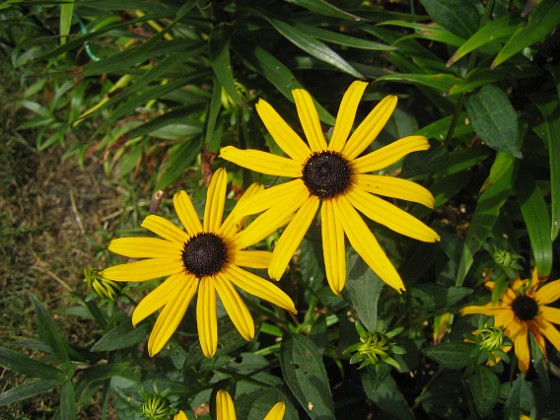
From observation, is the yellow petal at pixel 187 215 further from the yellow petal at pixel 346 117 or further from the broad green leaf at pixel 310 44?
the broad green leaf at pixel 310 44

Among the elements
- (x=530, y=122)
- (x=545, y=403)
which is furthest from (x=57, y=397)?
(x=530, y=122)

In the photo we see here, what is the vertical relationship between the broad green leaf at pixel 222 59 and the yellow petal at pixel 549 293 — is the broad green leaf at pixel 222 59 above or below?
above

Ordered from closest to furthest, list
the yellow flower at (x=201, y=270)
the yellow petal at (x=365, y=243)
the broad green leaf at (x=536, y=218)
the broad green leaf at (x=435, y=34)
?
the yellow petal at (x=365, y=243), the yellow flower at (x=201, y=270), the broad green leaf at (x=536, y=218), the broad green leaf at (x=435, y=34)

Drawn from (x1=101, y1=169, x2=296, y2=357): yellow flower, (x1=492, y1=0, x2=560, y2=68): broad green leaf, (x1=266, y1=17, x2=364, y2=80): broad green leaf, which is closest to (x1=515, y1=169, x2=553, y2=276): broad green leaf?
(x1=492, y1=0, x2=560, y2=68): broad green leaf

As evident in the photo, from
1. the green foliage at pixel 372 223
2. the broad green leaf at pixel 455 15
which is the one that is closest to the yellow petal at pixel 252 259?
the green foliage at pixel 372 223

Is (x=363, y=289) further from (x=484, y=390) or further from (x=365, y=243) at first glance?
(x=484, y=390)

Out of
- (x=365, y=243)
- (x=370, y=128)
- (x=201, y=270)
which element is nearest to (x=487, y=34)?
(x=370, y=128)

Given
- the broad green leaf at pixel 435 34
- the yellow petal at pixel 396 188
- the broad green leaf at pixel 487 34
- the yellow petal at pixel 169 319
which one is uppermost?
the broad green leaf at pixel 487 34
